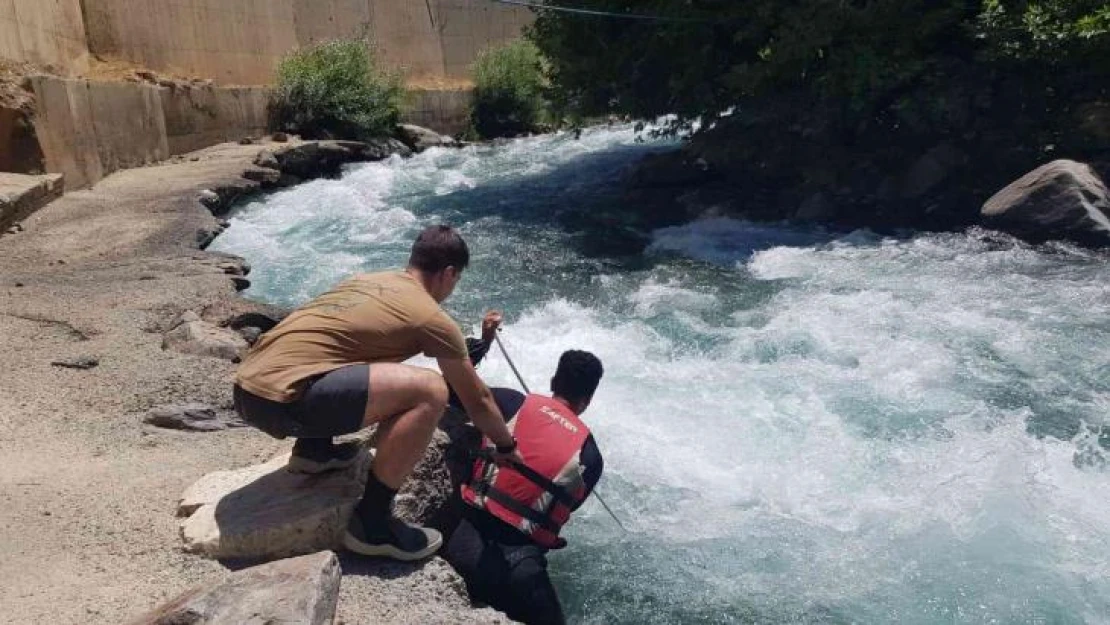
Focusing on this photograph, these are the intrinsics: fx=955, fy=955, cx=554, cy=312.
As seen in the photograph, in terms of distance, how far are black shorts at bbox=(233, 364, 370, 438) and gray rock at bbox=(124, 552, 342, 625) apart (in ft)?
1.52

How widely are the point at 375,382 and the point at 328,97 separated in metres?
17.2

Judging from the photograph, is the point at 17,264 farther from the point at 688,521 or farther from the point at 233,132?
the point at 233,132

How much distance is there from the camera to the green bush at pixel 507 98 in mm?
24906

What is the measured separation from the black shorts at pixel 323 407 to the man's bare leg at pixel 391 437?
0.04 m

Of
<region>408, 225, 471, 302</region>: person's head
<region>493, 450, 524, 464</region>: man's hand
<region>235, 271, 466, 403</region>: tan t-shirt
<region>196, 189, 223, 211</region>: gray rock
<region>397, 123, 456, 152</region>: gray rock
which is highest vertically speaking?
<region>408, 225, 471, 302</region>: person's head

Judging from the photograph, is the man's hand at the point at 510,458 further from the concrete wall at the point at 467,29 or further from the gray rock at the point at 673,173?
the concrete wall at the point at 467,29

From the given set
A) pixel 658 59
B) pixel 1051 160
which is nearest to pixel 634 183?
A: pixel 658 59

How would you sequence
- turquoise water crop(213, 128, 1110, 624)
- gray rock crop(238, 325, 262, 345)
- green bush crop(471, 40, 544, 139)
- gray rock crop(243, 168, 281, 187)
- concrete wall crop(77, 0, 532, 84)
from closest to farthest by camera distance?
1. turquoise water crop(213, 128, 1110, 624)
2. gray rock crop(238, 325, 262, 345)
3. gray rock crop(243, 168, 281, 187)
4. concrete wall crop(77, 0, 532, 84)
5. green bush crop(471, 40, 544, 139)

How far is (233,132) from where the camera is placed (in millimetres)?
18266

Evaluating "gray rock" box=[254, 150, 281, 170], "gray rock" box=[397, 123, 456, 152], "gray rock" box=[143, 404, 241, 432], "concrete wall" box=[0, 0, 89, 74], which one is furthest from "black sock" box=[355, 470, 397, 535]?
"gray rock" box=[397, 123, 456, 152]

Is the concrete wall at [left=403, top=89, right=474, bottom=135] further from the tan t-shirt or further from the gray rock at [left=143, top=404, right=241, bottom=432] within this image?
the tan t-shirt

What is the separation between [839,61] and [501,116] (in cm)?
1531

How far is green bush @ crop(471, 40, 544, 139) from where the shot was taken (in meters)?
24.9

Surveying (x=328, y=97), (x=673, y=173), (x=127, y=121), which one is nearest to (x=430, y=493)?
(x=673, y=173)
